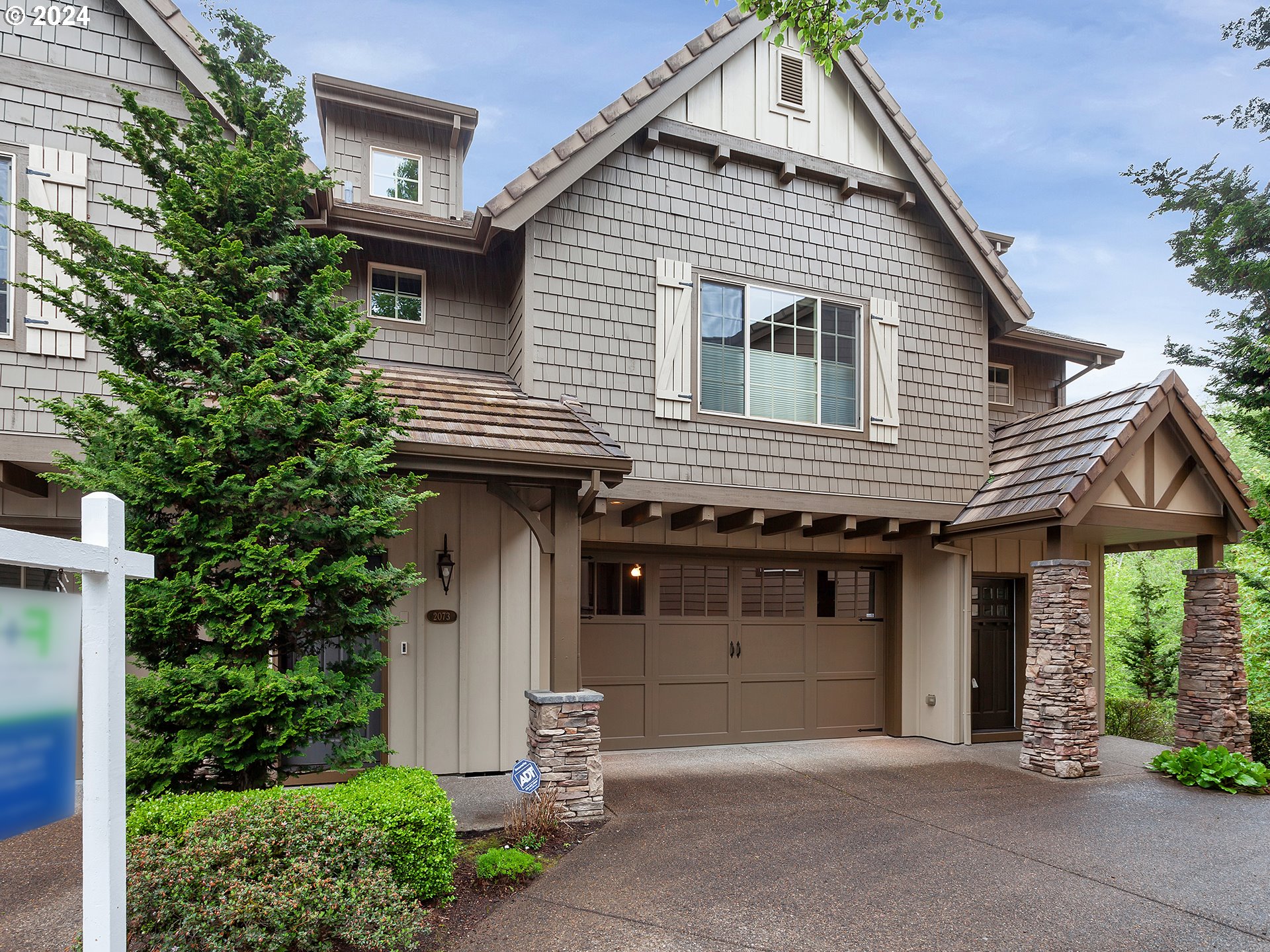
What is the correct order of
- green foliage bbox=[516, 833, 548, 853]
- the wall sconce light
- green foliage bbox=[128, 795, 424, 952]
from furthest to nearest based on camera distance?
1. the wall sconce light
2. green foliage bbox=[516, 833, 548, 853]
3. green foliage bbox=[128, 795, 424, 952]

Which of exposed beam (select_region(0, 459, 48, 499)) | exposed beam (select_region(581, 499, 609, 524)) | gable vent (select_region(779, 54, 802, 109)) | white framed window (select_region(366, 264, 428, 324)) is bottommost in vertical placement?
exposed beam (select_region(581, 499, 609, 524))

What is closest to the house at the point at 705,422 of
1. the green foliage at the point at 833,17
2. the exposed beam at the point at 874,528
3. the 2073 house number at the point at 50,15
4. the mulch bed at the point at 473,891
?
the 2073 house number at the point at 50,15

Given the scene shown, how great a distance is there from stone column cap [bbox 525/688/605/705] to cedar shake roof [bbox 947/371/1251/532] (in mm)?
5034

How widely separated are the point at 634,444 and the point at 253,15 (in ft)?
48.0

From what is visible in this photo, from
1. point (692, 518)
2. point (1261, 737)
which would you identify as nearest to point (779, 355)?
point (692, 518)

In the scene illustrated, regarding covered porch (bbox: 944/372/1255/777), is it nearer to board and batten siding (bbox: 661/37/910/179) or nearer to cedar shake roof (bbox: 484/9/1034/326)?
cedar shake roof (bbox: 484/9/1034/326)

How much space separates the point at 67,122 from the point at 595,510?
572 centimetres

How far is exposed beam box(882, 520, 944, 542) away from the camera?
9.91 meters

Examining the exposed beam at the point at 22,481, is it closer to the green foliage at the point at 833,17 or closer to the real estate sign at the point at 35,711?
the real estate sign at the point at 35,711

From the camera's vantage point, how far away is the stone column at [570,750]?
654 centimetres

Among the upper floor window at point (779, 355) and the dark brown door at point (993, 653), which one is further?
the dark brown door at point (993, 653)

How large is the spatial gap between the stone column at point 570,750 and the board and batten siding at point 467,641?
4.33 feet

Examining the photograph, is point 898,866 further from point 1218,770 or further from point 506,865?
point 1218,770

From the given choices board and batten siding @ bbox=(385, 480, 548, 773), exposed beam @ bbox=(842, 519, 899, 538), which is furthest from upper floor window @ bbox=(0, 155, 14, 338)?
exposed beam @ bbox=(842, 519, 899, 538)
